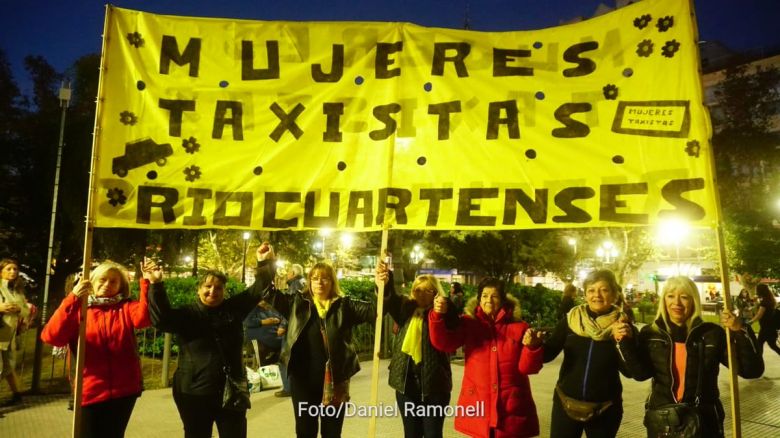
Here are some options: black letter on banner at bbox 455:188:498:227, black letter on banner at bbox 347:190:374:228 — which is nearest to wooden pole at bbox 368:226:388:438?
black letter on banner at bbox 347:190:374:228

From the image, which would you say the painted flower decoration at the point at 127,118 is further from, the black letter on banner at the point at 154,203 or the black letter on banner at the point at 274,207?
the black letter on banner at the point at 274,207

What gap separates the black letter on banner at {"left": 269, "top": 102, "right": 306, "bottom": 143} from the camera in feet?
14.6

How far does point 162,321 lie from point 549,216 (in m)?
3.01

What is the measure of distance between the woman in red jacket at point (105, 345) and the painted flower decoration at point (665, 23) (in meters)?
4.42

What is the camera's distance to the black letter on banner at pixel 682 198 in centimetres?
395

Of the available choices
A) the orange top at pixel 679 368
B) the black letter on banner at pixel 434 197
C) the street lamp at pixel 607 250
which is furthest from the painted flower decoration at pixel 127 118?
the street lamp at pixel 607 250

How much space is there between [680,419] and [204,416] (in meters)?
3.36

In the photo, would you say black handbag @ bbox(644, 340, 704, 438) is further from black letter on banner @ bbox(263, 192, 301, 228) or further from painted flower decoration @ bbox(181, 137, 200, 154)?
painted flower decoration @ bbox(181, 137, 200, 154)

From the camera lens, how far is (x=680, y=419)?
3.69 m

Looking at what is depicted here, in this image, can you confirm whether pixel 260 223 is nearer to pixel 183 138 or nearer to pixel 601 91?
pixel 183 138

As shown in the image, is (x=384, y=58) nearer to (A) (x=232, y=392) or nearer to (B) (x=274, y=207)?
(B) (x=274, y=207)

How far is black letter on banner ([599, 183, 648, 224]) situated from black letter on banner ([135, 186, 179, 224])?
3.32 meters

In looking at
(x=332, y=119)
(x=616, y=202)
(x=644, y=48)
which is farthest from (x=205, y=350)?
(x=644, y=48)

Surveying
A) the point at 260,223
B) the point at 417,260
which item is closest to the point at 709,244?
the point at 417,260
